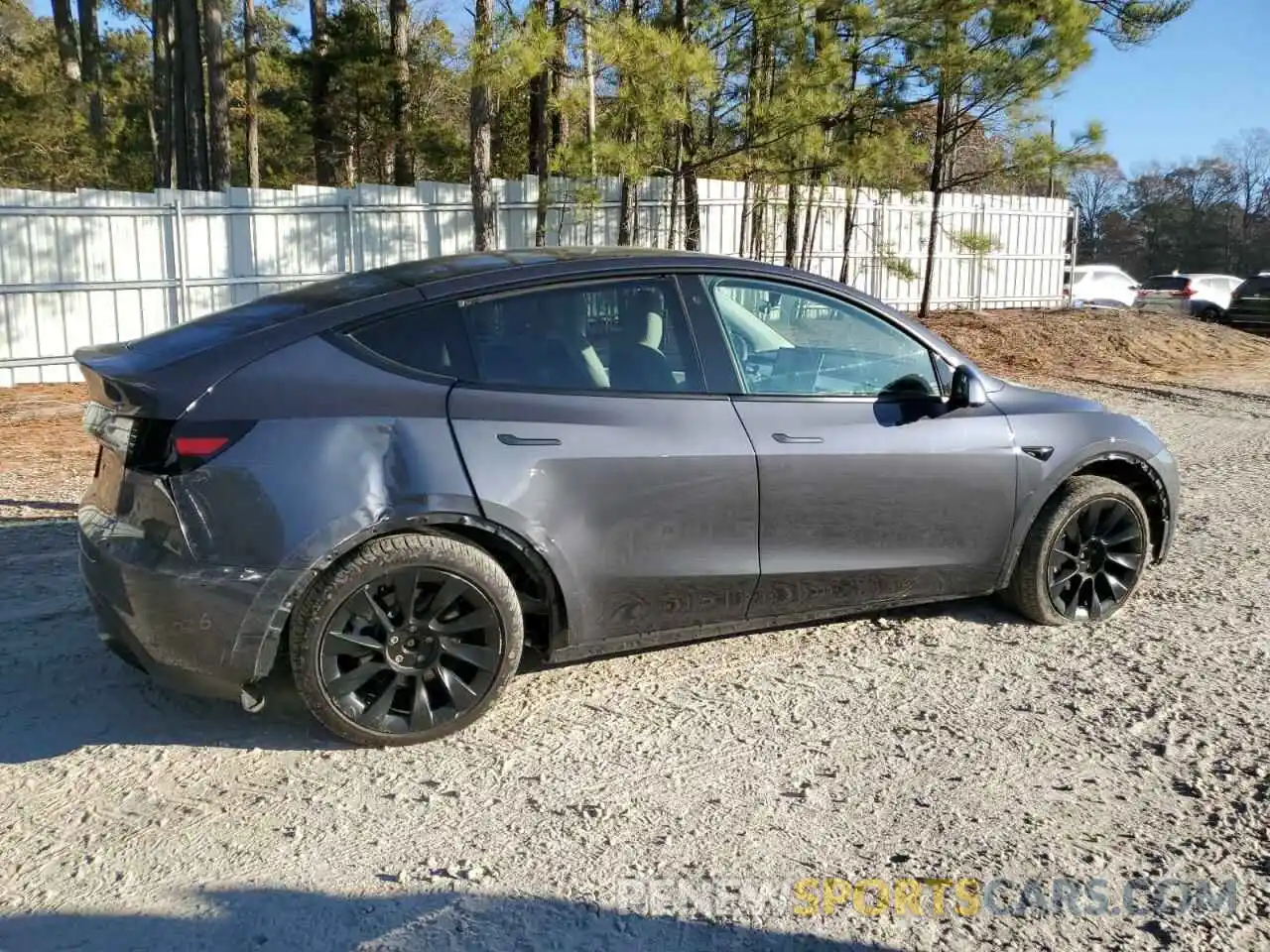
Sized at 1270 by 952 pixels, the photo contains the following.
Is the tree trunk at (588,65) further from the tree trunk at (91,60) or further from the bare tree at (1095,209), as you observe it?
the bare tree at (1095,209)

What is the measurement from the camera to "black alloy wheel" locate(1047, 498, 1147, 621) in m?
4.86

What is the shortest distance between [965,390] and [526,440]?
72.8 inches

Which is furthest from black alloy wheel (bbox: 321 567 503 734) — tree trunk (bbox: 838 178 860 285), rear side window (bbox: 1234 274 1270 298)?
rear side window (bbox: 1234 274 1270 298)

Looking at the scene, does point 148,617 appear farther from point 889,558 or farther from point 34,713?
point 889,558

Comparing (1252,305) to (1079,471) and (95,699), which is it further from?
(95,699)

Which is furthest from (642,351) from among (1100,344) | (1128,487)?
(1100,344)

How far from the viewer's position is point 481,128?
1341 cm

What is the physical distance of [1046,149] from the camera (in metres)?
15.8

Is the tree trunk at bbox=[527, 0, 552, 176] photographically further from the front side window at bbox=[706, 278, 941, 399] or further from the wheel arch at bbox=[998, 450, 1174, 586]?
the wheel arch at bbox=[998, 450, 1174, 586]

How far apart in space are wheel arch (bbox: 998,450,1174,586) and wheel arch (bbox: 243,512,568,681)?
80.4 inches

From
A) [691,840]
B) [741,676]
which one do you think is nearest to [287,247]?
[741,676]

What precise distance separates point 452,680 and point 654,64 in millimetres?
9303

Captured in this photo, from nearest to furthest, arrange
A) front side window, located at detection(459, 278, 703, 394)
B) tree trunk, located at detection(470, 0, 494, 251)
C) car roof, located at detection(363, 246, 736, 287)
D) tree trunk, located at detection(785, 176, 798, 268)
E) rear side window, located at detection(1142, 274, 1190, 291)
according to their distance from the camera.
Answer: front side window, located at detection(459, 278, 703, 394), car roof, located at detection(363, 246, 736, 287), tree trunk, located at detection(470, 0, 494, 251), tree trunk, located at detection(785, 176, 798, 268), rear side window, located at detection(1142, 274, 1190, 291)

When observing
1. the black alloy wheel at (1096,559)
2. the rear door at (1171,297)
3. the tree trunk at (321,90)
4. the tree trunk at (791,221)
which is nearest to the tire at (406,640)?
the black alloy wheel at (1096,559)
